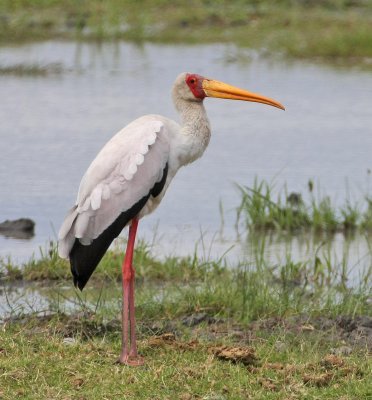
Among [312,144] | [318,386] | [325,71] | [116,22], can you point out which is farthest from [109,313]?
[116,22]

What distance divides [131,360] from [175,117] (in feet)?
23.8

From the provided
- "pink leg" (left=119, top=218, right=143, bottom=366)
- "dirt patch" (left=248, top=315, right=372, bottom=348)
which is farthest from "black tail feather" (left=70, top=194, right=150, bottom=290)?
"dirt patch" (left=248, top=315, right=372, bottom=348)

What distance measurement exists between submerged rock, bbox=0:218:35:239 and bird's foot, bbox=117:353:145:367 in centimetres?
337

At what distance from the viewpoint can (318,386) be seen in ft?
18.5

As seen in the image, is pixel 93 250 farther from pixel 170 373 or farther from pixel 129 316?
pixel 170 373

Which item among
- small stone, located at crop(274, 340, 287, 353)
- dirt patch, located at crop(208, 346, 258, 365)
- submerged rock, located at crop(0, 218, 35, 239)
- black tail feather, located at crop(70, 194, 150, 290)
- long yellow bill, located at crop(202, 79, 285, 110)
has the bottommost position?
submerged rock, located at crop(0, 218, 35, 239)

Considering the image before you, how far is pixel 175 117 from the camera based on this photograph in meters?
13.0

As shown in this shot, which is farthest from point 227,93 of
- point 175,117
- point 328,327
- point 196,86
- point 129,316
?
point 175,117

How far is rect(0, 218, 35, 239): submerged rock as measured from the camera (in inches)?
363

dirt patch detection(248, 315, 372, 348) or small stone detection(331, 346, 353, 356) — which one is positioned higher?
small stone detection(331, 346, 353, 356)

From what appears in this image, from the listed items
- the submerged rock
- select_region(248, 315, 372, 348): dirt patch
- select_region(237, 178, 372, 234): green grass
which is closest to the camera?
select_region(248, 315, 372, 348): dirt patch

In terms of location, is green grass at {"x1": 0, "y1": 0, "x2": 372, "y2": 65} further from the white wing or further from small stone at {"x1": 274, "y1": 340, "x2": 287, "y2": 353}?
the white wing

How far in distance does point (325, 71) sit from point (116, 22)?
392 cm

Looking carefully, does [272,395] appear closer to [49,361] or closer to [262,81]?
[49,361]
